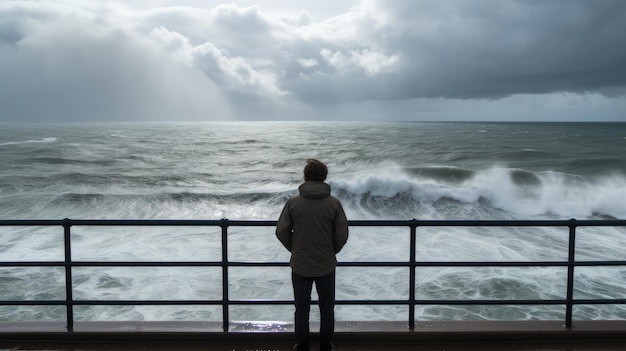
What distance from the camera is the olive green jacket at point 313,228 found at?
346 centimetres

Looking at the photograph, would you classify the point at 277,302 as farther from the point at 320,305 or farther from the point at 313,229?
the point at 313,229

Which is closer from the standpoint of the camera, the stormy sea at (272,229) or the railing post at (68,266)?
the railing post at (68,266)

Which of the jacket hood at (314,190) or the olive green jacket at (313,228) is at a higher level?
the jacket hood at (314,190)

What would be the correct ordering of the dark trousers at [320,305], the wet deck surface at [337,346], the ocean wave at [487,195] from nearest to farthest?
the dark trousers at [320,305] < the wet deck surface at [337,346] < the ocean wave at [487,195]

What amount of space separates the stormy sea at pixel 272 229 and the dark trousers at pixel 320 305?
209 inches

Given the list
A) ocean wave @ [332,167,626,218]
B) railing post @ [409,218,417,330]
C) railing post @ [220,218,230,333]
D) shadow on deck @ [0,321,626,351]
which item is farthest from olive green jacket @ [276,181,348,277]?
ocean wave @ [332,167,626,218]

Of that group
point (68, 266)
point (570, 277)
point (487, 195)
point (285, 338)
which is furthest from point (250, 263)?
point (487, 195)

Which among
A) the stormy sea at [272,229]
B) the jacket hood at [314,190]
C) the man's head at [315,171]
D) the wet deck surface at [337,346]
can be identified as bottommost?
the stormy sea at [272,229]

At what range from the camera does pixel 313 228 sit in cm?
347

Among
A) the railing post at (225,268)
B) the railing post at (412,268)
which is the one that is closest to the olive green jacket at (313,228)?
the railing post at (225,268)

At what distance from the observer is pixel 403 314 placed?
9078 millimetres

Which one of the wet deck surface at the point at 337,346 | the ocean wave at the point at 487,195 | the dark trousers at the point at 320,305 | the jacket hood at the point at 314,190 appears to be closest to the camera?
the jacket hood at the point at 314,190

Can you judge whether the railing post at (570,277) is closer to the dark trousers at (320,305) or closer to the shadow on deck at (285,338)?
the shadow on deck at (285,338)

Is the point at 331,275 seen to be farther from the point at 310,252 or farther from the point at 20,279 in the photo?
the point at 20,279
